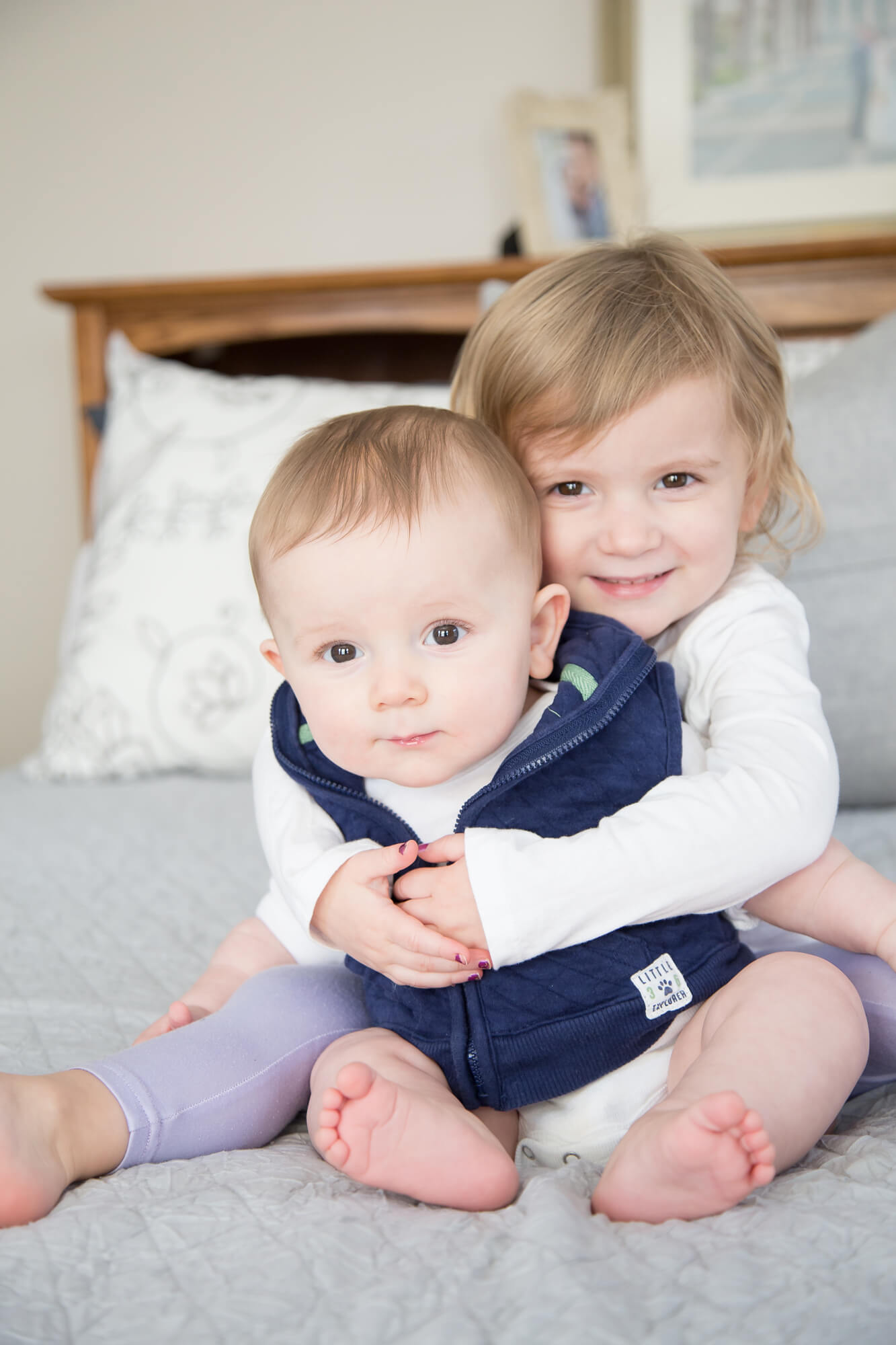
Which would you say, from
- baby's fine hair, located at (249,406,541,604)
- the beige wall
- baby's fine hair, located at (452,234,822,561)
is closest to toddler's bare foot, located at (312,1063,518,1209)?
baby's fine hair, located at (249,406,541,604)

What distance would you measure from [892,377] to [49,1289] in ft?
4.25

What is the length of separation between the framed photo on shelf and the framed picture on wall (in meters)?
0.08

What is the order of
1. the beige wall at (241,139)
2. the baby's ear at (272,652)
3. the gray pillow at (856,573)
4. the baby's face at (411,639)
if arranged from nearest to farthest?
the baby's face at (411,639) < the baby's ear at (272,652) < the gray pillow at (856,573) < the beige wall at (241,139)

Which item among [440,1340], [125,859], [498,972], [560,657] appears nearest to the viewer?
[440,1340]

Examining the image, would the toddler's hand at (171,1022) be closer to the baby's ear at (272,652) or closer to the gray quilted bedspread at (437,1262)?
the gray quilted bedspread at (437,1262)

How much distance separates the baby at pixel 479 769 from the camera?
25.7 inches

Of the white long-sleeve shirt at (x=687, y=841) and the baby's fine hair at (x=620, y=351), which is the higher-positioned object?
the baby's fine hair at (x=620, y=351)

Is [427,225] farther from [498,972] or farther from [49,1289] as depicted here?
[49,1289]

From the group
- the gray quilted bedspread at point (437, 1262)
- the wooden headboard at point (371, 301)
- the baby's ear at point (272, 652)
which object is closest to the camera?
the gray quilted bedspread at point (437, 1262)

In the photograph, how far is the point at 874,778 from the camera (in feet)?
4.32

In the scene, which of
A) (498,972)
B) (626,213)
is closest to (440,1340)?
(498,972)

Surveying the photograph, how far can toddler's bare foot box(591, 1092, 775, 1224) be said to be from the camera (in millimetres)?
563

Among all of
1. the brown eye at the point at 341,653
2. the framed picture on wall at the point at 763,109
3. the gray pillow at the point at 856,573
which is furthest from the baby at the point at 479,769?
the framed picture on wall at the point at 763,109

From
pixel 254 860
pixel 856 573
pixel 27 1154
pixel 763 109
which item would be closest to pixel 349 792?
pixel 27 1154
